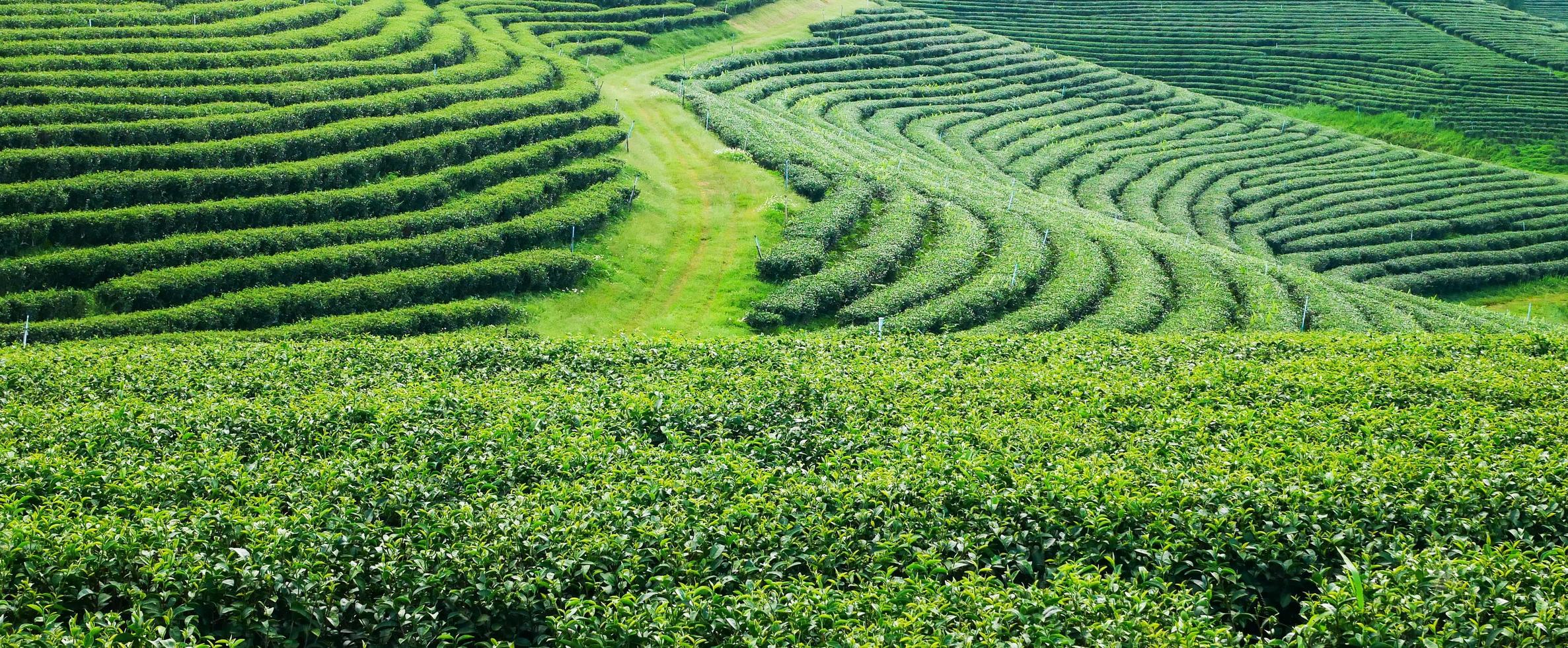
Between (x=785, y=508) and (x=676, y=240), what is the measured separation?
26968mm

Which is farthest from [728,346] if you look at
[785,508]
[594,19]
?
[594,19]

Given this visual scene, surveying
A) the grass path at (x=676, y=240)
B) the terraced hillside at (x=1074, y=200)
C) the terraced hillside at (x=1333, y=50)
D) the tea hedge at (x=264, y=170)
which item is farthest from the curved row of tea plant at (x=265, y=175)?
the terraced hillside at (x=1333, y=50)

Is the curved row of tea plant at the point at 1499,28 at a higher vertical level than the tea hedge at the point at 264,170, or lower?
higher

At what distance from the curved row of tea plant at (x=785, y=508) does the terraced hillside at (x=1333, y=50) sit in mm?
68895

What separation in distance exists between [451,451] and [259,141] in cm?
2592

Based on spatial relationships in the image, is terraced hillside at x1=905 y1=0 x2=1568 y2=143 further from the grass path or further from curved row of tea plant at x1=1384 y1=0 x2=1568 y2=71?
the grass path

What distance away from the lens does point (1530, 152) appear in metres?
73.5

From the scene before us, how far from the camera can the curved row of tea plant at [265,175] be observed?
30.4m

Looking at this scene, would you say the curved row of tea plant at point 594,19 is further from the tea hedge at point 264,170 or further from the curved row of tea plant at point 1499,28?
the curved row of tea plant at point 1499,28

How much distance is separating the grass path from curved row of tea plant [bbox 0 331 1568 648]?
445 inches

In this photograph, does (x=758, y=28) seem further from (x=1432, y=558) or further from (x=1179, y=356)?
(x=1432, y=558)

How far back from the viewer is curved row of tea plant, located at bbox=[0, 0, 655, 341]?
99.9 ft

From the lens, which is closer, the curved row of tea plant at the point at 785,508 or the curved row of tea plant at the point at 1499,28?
the curved row of tea plant at the point at 785,508

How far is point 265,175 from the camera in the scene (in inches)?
1368
